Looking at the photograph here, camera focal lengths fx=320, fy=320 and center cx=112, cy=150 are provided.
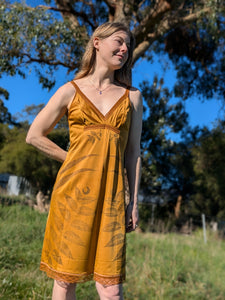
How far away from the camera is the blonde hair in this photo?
1594 mm

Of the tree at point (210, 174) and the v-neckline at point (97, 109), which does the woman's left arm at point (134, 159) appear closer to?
the v-neckline at point (97, 109)

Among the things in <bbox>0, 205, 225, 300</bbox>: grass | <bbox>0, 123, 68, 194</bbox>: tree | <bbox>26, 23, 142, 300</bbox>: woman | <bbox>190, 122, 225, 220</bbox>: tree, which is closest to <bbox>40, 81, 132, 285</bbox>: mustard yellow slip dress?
<bbox>26, 23, 142, 300</bbox>: woman

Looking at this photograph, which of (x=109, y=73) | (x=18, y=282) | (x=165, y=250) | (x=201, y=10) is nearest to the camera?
(x=109, y=73)

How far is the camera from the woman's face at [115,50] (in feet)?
5.13

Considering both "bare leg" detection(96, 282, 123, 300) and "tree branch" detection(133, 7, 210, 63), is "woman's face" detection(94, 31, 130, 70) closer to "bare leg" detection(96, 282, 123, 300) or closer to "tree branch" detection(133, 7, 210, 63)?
"bare leg" detection(96, 282, 123, 300)

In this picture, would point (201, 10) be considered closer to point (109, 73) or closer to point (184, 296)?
point (184, 296)

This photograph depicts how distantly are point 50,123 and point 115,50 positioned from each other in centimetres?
48

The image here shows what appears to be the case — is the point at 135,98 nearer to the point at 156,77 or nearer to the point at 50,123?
the point at 50,123

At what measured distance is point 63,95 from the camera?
1532 mm

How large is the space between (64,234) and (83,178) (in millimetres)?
253

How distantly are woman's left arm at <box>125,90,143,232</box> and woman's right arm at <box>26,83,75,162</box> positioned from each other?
1.03ft

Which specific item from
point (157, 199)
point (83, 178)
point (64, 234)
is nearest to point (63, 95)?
point (83, 178)

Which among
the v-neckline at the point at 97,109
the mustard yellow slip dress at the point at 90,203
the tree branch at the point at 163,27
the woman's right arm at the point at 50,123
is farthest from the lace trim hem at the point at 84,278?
the tree branch at the point at 163,27

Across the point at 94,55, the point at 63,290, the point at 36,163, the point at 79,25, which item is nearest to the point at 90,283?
the point at 63,290
